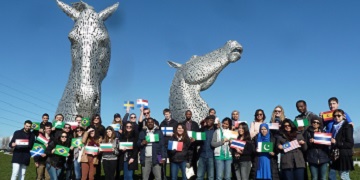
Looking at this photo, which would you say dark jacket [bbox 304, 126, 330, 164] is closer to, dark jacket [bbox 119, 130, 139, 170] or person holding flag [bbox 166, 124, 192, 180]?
person holding flag [bbox 166, 124, 192, 180]

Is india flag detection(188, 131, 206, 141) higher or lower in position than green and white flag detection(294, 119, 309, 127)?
lower

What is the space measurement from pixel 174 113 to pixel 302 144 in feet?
26.7

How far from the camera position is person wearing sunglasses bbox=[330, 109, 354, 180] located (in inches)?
301

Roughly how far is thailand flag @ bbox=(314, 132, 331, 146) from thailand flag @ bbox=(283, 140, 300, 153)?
1.26ft

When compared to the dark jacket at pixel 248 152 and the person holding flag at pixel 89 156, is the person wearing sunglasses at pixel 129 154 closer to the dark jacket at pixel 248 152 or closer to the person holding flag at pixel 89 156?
the person holding flag at pixel 89 156

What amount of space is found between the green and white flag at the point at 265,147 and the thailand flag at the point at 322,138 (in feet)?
3.05

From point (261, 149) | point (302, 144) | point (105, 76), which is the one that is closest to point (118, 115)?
point (105, 76)

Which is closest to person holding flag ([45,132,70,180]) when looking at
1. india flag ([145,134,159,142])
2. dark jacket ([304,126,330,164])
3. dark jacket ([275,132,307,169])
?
india flag ([145,134,159,142])

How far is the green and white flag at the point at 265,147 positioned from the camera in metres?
8.33

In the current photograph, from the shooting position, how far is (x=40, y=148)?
379 inches

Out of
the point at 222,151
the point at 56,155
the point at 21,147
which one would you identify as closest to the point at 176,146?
the point at 222,151

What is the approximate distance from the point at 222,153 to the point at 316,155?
2113mm

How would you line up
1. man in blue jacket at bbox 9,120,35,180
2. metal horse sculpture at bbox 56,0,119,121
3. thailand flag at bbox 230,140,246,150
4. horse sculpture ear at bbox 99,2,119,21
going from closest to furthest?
thailand flag at bbox 230,140,246,150
man in blue jacket at bbox 9,120,35,180
metal horse sculpture at bbox 56,0,119,121
horse sculpture ear at bbox 99,2,119,21

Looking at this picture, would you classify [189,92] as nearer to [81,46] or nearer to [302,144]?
[81,46]
